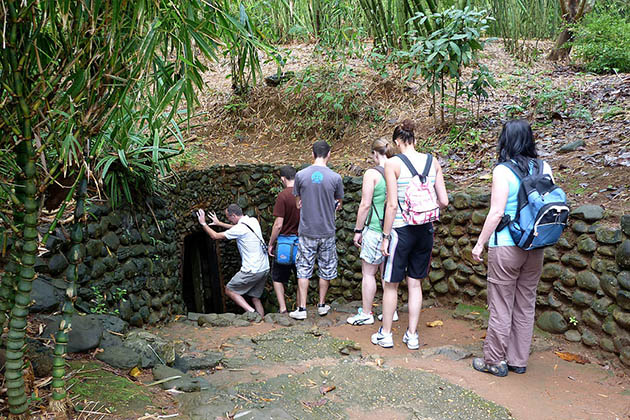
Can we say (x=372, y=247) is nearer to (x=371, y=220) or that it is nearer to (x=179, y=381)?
(x=371, y=220)

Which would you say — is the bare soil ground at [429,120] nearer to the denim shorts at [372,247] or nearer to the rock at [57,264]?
the denim shorts at [372,247]

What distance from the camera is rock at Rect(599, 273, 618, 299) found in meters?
3.33

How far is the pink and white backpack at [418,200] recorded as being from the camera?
3445 mm

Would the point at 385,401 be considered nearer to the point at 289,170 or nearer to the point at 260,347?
the point at 260,347

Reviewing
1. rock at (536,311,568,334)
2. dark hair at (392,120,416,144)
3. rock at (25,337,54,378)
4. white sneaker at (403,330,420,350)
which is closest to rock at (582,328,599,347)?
rock at (536,311,568,334)

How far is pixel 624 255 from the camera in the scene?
326 cm

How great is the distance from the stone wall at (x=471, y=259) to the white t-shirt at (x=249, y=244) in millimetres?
1171

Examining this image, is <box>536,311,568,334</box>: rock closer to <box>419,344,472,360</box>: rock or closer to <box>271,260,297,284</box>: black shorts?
<box>419,344,472,360</box>: rock

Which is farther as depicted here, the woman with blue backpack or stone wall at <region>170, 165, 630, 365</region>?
stone wall at <region>170, 165, 630, 365</region>

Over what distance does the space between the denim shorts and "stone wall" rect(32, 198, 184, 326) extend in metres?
2.20

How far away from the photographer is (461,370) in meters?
3.28

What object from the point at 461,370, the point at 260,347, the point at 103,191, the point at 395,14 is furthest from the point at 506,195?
the point at 395,14

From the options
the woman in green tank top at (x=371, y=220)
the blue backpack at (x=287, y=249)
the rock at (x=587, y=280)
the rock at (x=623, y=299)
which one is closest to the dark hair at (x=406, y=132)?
the woman in green tank top at (x=371, y=220)

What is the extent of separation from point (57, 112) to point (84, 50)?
0.87 ft
